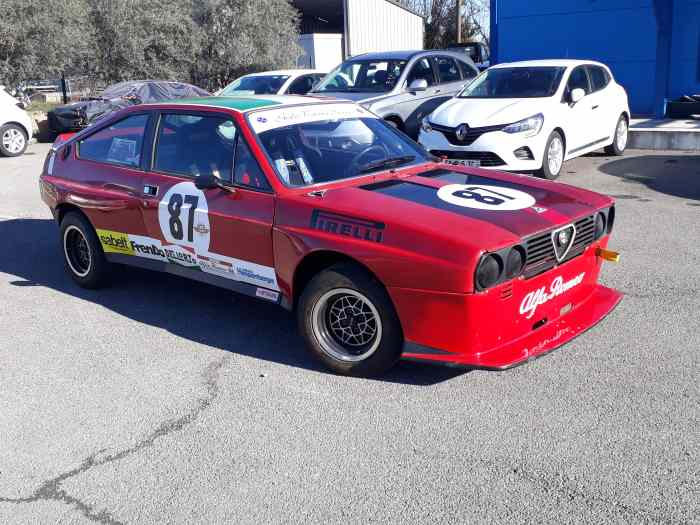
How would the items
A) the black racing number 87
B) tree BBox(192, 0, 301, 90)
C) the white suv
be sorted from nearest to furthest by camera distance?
the black racing number 87 → the white suv → tree BBox(192, 0, 301, 90)

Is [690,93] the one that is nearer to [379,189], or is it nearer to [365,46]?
[379,189]

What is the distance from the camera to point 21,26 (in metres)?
20.2

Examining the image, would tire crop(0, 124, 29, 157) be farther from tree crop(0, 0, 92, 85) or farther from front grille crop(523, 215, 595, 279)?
front grille crop(523, 215, 595, 279)

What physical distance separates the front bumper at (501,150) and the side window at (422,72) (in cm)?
272

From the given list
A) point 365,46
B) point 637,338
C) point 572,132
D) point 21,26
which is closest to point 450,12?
point 365,46

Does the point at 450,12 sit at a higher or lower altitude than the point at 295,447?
higher

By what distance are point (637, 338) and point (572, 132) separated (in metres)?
6.21

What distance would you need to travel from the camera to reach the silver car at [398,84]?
38.1 ft

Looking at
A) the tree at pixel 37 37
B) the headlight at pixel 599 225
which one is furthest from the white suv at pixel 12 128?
the headlight at pixel 599 225

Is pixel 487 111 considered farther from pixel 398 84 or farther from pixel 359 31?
pixel 359 31

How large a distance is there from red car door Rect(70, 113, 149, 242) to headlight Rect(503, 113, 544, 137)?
532 centimetres

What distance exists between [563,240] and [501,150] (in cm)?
537

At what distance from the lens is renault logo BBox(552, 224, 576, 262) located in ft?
13.7

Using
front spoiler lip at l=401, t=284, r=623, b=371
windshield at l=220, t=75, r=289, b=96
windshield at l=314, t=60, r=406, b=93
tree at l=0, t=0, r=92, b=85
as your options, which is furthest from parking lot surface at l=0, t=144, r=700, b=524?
tree at l=0, t=0, r=92, b=85
